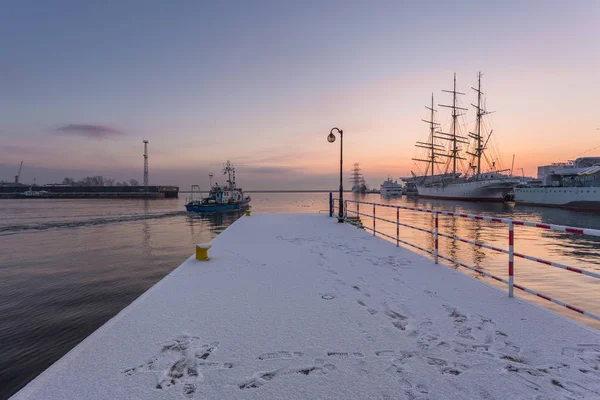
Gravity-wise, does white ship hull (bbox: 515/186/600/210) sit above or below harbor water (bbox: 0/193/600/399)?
above

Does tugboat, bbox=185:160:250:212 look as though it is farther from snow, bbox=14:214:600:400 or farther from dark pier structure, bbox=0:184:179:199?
dark pier structure, bbox=0:184:179:199

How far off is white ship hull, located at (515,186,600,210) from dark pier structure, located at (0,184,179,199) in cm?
12752

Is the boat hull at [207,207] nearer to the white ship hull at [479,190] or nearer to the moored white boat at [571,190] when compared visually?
the moored white boat at [571,190]

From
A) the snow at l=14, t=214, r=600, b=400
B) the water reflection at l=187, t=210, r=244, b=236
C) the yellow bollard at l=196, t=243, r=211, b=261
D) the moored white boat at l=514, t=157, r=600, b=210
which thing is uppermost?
the moored white boat at l=514, t=157, r=600, b=210

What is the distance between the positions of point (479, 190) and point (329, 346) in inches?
2988

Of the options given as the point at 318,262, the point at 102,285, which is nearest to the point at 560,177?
the point at 318,262

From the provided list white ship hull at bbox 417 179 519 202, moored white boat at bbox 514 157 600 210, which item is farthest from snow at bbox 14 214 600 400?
white ship hull at bbox 417 179 519 202

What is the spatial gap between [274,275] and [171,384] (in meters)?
3.56

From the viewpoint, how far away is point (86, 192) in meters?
139

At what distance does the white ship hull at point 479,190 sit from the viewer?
63.6 m

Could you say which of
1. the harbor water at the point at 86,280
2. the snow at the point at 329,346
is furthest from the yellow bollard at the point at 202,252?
the harbor water at the point at 86,280

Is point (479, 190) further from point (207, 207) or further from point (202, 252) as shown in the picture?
point (202, 252)

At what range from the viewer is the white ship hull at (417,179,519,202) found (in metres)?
63.6

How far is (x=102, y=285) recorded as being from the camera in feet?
29.5
